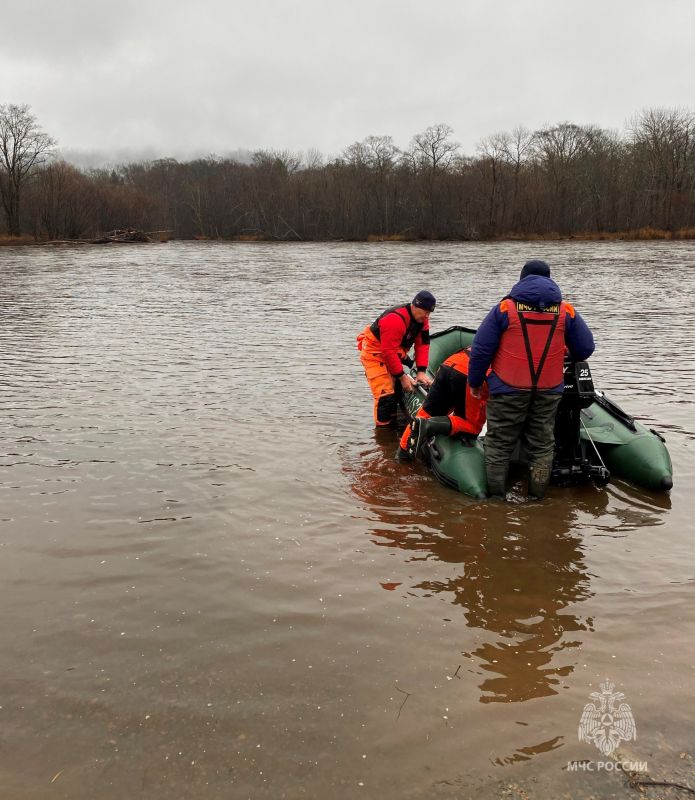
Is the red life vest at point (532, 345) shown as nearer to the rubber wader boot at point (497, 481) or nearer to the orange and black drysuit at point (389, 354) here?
the rubber wader boot at point (497, 481)

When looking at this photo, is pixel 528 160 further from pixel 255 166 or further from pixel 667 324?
pixel 667 324

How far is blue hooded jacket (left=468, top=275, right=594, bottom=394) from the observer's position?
475cm

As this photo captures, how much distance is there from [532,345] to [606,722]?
271 cm

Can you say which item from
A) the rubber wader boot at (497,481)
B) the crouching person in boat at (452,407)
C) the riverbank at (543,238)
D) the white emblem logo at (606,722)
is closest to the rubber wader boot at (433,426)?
the crouching person in boat at (452,407)

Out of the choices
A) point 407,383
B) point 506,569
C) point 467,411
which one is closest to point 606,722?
point 506,569

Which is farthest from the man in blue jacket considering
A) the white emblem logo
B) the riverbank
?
the riverbank

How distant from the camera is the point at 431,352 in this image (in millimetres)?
7172

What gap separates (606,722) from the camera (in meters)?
2.76

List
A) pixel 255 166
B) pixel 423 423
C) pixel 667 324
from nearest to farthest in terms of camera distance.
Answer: pixel 423 423, pixel 667 324, pixel 255 166

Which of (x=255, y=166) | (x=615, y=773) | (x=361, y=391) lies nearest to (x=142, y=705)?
(x=615, y=773)

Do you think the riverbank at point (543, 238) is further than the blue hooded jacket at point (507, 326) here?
Yes

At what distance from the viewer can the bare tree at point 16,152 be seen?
61.7 metres

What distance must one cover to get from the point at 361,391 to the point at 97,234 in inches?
2321

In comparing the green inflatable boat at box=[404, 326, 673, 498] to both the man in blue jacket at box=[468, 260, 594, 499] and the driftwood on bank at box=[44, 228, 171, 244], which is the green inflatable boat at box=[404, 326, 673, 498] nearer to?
the man in blue jacket at box=[468, 260, 594, 499]
